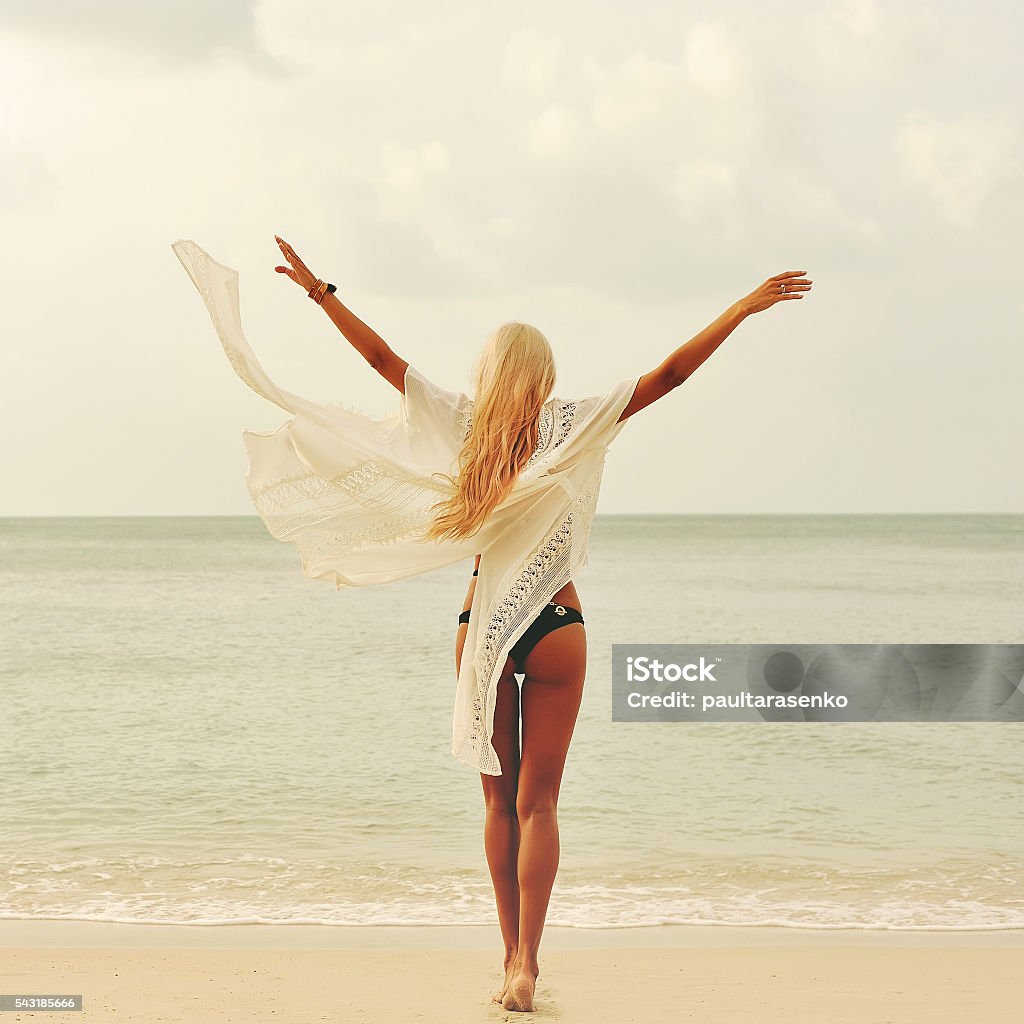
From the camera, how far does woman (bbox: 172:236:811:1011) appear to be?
2.74 m

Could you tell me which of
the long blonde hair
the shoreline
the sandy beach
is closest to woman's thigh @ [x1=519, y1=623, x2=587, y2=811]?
the long blonde hair

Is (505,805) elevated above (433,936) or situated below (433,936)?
above

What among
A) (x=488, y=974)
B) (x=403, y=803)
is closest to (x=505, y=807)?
(x=488, y=974)

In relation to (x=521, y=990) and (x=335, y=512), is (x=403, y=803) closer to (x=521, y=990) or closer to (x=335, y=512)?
(x=521, y=990)

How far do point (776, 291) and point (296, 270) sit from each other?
1.21 meters

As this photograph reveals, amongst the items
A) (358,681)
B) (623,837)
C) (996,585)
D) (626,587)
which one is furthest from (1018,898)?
(996,585)

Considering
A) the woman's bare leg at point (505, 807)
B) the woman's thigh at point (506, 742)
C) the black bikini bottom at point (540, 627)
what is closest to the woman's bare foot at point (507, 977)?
the woman's bare leg at point (505, 807)

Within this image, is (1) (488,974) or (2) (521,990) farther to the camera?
(1) (488,974)

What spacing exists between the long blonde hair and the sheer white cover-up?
5 cm

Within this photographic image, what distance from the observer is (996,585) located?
24.7 meters

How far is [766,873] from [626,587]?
18.7 m

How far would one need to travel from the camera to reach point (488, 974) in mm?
3309

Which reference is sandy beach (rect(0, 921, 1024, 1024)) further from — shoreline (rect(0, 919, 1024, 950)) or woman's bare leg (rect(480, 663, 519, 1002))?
woman's bare leg (rect(480, 663, 519, 1002))

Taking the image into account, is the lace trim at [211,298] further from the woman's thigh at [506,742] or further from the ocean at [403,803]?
the ocean at [403,803]
